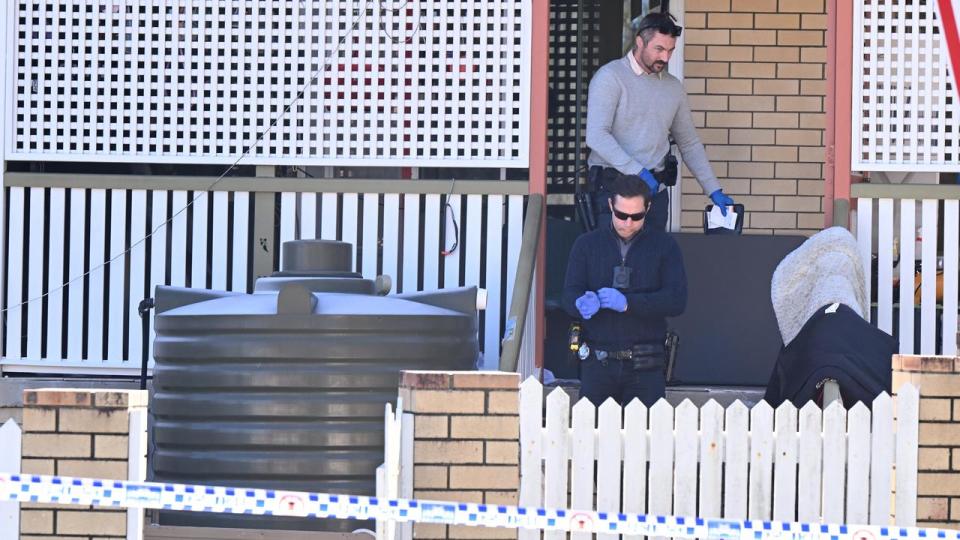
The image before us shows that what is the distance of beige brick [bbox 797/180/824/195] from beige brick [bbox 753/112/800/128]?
38 centimetres

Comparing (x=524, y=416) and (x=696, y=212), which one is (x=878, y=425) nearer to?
(x=524, y=416)

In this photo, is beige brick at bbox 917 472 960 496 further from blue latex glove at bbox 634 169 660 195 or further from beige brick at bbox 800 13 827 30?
beige brick at bbox 800 13 827 30

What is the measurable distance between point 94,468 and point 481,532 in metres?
1.50

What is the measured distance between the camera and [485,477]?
248 inches

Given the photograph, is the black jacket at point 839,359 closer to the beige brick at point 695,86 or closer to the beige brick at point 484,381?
the beige brick at point 484,381

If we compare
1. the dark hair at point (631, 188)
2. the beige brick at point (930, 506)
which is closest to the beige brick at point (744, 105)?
the dark hair at point (631, 188)

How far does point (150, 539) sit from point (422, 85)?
3.31 metres

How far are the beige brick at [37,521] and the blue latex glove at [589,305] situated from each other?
2619mm

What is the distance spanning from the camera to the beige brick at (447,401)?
628 centimetres

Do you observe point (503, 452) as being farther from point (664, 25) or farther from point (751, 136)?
point (751, 136)

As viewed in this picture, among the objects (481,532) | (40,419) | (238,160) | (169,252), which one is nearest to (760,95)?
(238,160)

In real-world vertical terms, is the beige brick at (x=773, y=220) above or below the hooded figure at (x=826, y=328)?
above

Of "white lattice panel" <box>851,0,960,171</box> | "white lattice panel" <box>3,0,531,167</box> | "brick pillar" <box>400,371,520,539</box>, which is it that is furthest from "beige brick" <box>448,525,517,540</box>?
"white lattice panel" <box>851,0,960,171</box>

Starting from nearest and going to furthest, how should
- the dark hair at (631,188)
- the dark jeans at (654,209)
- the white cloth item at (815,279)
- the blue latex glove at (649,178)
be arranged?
1. the dark hair at (631,188)
2. the white cloth item at (815,279)
3. the blue latex glove at (649,178)
4. the dark jeans at (654,209)
